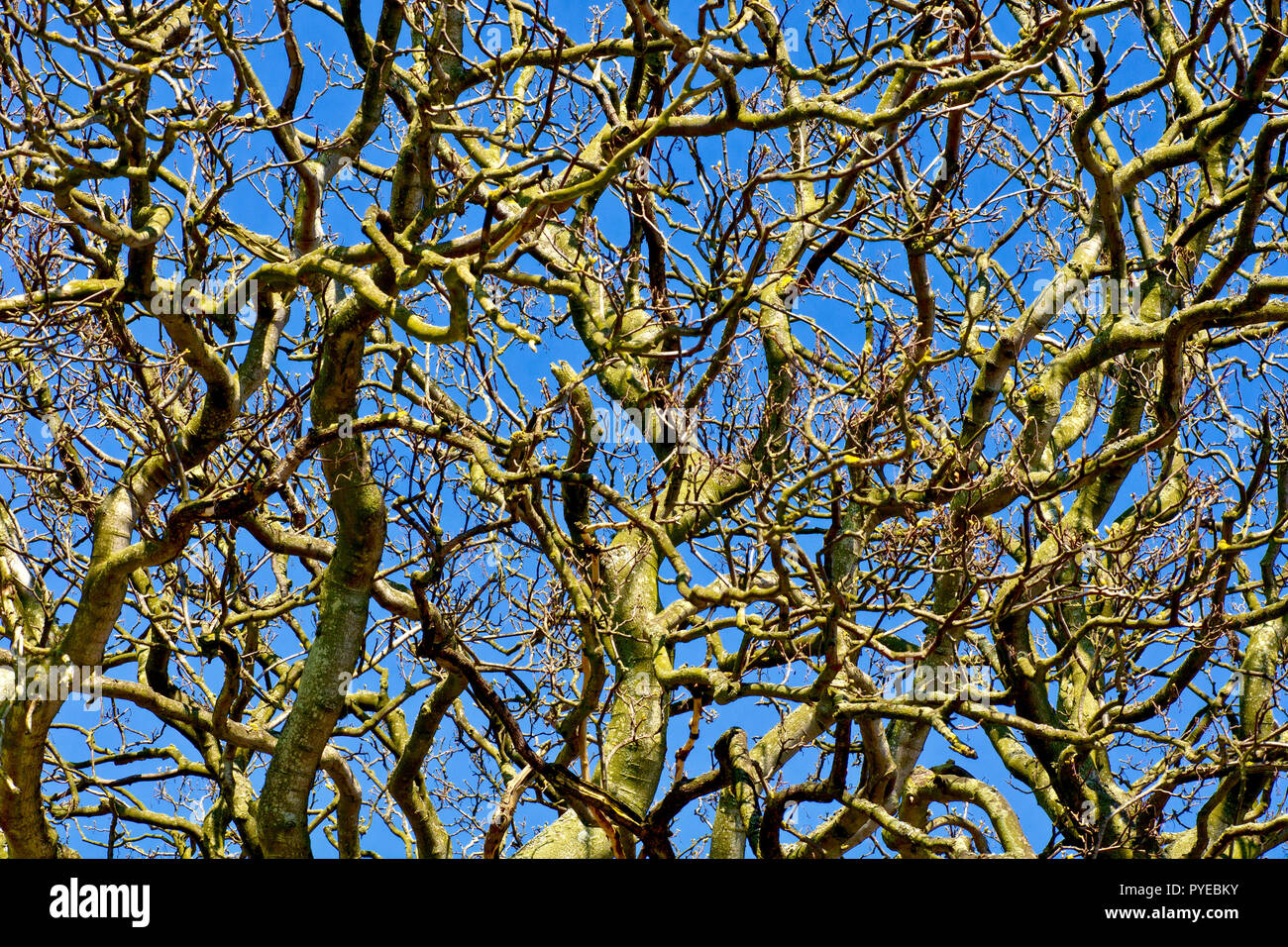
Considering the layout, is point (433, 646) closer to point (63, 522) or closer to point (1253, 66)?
point (63, 522)

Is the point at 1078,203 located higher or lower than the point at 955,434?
higher

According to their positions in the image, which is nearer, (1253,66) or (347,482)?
(1253,66)

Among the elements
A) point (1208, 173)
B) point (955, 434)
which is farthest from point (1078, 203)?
point (955, 434)

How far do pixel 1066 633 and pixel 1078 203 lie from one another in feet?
13.2

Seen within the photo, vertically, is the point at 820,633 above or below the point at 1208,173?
below

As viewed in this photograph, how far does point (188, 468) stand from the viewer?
8008 mm

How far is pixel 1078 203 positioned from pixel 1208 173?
1.50m

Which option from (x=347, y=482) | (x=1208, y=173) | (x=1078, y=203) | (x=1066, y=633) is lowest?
(x=1066, y=633)

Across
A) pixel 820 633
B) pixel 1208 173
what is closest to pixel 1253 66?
pixel 1208 173
